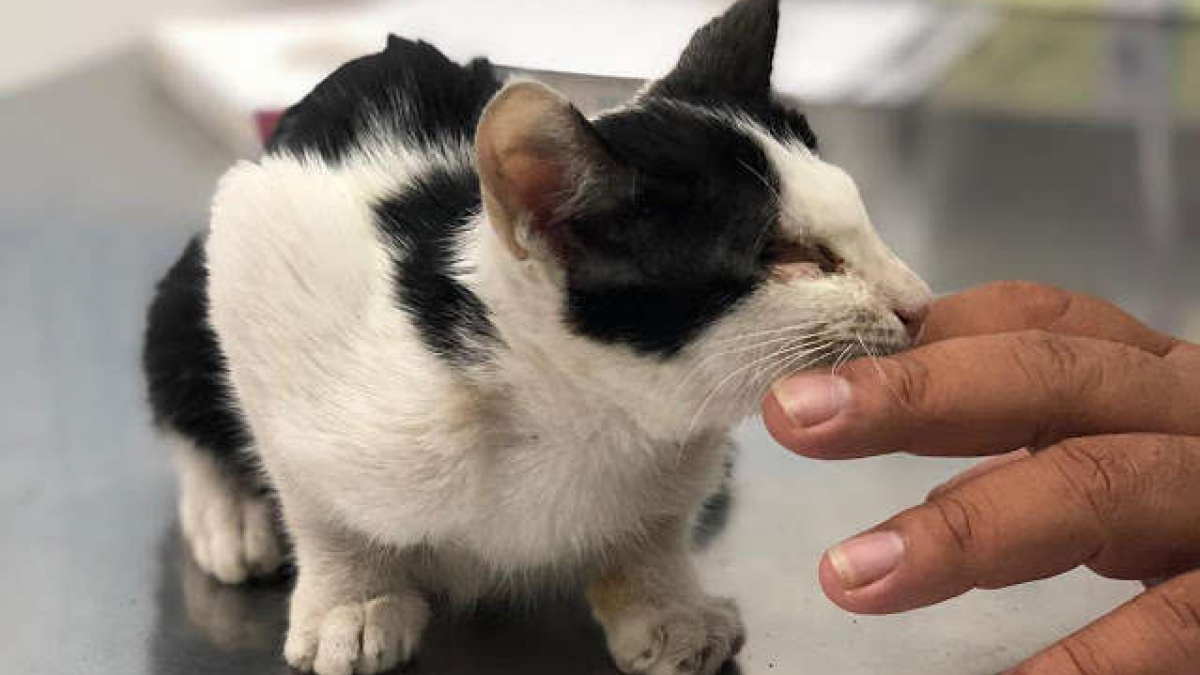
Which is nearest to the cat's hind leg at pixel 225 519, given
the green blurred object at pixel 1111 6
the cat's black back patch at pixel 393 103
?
the cat's black back patch at pixel 393 103

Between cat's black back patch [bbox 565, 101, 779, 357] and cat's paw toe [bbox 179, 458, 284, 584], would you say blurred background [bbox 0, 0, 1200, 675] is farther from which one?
cat's black back patch [bbox 565, 101, 779, 357]

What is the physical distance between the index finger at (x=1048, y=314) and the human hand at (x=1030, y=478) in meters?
0.12

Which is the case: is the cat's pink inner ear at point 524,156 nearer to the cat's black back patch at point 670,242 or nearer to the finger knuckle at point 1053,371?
the cat's black back patch at point 670,242

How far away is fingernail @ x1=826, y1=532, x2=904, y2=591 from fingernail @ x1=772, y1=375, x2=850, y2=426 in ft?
0.20

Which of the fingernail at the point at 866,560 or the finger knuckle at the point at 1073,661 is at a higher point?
the fingernail at the point at 866,560

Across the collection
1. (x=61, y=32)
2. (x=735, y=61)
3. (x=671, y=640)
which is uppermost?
(x=735, y=61)

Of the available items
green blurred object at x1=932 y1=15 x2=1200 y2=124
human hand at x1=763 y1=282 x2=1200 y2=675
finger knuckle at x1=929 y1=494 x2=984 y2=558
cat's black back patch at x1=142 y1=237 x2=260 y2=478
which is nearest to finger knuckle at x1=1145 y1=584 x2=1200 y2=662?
human hand at x1=763 y1=282 x2=1200 y2=675

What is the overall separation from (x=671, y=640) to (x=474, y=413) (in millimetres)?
186

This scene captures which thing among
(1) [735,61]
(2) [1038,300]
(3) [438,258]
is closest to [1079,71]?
(2) [1038,300]

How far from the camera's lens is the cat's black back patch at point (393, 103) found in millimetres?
863

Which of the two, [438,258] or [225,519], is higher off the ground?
[438,258]

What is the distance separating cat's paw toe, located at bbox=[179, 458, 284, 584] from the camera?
941 millimetres

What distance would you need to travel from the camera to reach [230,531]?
0.95 meters

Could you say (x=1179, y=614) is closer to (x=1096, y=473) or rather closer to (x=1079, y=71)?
(x=1096, y=473)
